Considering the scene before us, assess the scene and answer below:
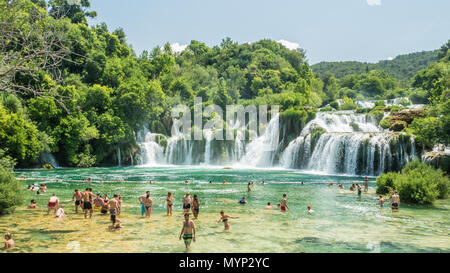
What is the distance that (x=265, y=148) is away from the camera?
4966cm

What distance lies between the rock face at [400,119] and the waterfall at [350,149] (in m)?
1.69

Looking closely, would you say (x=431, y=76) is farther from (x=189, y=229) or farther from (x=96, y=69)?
(x=189, y=229)

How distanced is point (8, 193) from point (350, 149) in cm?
2995

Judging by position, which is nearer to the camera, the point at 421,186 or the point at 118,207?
the point at 118,207

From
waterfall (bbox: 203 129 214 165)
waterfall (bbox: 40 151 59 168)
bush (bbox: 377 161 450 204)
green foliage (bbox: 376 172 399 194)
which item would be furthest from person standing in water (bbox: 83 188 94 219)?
waterfall (bbox: 203 129 214 165)

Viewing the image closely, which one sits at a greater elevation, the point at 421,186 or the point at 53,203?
the point at 421,186

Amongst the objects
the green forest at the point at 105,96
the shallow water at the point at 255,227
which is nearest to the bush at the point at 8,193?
the shallow water at the point at 255,227

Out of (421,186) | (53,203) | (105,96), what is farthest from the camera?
(105,96)

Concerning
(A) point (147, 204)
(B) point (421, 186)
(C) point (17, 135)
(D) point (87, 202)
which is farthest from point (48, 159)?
(B) point (421, 186)

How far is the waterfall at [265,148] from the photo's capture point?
48844mm

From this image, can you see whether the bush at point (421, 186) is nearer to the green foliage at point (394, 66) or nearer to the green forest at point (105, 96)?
the green forest at point (105, 96)

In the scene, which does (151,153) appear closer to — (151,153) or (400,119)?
(151,153)

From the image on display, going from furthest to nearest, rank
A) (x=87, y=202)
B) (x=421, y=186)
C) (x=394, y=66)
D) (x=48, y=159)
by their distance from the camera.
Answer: (x=394, y=66) → (x=48, y=159) → (x=421, y=186) → (x=87, y=202)

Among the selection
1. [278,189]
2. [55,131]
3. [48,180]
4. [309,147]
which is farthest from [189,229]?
[55,131]
